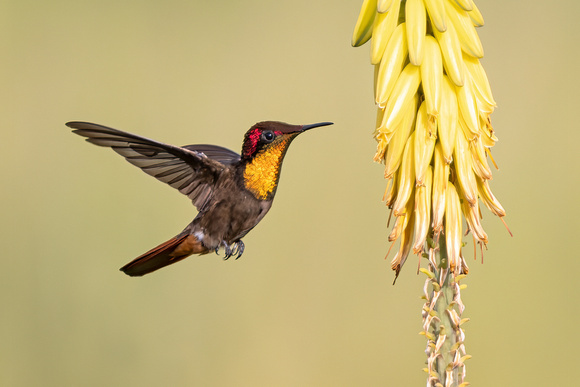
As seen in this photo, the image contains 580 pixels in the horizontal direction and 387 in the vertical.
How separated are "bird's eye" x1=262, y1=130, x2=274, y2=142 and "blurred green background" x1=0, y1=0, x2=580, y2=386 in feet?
9.19

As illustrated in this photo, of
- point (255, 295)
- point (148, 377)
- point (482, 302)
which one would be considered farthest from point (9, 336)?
point (482, 302)

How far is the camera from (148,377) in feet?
17.1

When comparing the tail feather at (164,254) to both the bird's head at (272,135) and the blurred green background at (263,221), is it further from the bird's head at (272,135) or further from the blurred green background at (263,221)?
the blurred green background at (263,221)

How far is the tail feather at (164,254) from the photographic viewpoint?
3102mm

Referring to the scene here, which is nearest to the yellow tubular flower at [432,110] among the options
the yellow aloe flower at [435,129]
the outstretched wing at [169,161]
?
the yellow aloe flower at [435,129]

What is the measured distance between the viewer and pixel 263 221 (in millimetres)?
6125

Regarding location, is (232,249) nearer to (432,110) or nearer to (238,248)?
(238,248)

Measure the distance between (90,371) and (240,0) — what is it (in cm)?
412

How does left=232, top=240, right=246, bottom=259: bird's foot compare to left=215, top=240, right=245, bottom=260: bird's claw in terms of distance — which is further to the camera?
left=232, top=240, right=246, bottom=259: bird's foot

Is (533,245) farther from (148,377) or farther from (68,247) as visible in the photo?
(68,247)

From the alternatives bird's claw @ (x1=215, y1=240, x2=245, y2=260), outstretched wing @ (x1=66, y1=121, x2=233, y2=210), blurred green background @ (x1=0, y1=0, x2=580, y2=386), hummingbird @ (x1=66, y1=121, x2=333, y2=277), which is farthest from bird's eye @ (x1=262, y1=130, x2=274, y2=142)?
blurred green background @ (x1=0, y1=0, x2=580, y2=386)

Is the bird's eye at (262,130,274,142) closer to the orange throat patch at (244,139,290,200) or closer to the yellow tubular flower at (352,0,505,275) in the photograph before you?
the orange throat patch at (244,139,290,200)

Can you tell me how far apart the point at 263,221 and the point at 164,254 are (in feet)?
9.62

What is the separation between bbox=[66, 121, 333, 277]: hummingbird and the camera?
302cm
